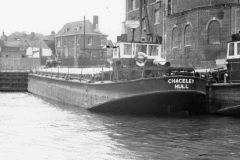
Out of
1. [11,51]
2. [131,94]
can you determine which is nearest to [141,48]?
[131,94]

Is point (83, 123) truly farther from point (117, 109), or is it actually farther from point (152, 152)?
point (152, 152)

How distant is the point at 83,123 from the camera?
16.5 m

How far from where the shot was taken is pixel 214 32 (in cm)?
2861

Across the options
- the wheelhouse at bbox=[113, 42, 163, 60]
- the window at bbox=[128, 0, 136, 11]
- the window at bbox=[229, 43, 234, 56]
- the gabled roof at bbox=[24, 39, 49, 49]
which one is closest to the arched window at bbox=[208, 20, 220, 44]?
the window at bbox=[229, 43, 234, 56]

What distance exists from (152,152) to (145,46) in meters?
9.77

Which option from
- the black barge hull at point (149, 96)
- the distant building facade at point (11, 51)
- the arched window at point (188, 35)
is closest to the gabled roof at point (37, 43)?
the distant building facade at point (11, 51)

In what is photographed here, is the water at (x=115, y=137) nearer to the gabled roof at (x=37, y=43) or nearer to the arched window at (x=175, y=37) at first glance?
→ the arched window at (x=175, y=37)

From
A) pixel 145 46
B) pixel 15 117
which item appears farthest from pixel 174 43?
pixel 15 117

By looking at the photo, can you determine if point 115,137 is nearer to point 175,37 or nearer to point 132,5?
point 175,37

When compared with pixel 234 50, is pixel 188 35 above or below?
above

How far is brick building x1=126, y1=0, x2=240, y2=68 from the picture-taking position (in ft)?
91.7

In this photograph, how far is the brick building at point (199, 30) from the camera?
91.7 ft

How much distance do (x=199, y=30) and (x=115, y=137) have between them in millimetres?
17972

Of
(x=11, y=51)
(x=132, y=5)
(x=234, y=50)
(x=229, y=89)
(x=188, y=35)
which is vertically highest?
(x=132, y=5)
